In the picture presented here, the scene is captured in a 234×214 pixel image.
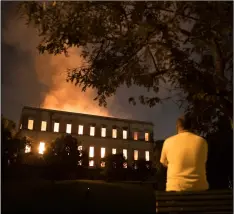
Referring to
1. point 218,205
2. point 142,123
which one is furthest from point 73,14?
point 142,123

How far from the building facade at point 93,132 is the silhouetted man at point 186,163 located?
181 feet

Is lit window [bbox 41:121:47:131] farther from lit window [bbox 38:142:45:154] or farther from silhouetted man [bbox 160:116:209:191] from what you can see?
silhouetted man [bbox 160:116:209:191]

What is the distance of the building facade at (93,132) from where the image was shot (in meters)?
58.9

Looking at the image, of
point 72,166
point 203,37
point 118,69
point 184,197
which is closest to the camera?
point 184,197

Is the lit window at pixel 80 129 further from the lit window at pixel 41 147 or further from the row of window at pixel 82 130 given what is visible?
the lit window at pixel 41 147

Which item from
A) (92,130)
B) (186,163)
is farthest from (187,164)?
(92,130)

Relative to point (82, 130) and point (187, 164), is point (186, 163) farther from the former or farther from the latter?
point (82, 130)

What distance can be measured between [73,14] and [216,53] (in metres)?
4.15

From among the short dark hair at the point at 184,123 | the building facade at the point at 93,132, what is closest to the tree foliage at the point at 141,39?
the short dark hair at the point at 184,123

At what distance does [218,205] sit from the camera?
394cm

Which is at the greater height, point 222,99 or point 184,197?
point 222,99

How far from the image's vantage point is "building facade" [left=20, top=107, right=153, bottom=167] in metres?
58.9

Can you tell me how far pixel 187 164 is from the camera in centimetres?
407

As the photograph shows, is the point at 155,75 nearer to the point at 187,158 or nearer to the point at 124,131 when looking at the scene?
the point at 187,158
